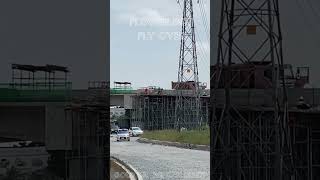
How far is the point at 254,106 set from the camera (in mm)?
6887

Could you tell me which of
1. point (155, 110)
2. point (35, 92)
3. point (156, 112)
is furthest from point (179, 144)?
point (35, 92)

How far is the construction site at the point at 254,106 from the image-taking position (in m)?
6.75

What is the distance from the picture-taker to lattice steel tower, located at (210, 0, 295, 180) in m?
6.66

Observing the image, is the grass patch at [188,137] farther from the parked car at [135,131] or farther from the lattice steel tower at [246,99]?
the lattice steel tower at [246,99]

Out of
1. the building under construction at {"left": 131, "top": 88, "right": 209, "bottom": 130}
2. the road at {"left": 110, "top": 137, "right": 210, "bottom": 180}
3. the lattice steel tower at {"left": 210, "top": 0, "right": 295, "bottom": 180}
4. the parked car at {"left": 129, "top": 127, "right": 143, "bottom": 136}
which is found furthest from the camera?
the parked car at {"left": 129, "top": 127, "right": 143, "bottom": 136}

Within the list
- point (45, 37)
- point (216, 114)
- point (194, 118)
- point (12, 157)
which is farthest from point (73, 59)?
point (194, 118)

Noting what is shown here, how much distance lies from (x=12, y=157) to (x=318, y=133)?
12.4 feet

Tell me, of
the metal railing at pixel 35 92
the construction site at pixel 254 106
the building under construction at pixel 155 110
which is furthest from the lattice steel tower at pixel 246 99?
the building under construction at pixel 155 110

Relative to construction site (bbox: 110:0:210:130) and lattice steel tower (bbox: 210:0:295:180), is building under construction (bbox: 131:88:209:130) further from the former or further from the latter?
lattice steel tower (bbox: 210:0:295:180)

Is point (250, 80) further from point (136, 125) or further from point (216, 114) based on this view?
point (136, 125)

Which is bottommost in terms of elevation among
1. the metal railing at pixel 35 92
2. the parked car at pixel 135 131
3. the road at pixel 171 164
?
the parked car at pixel 135 131

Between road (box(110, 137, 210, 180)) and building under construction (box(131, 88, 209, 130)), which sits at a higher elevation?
building under construction (box(131, 88, 209, 130))

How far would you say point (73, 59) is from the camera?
260 inches

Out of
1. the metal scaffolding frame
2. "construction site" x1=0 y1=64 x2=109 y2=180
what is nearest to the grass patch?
the metal scaffolding frame
